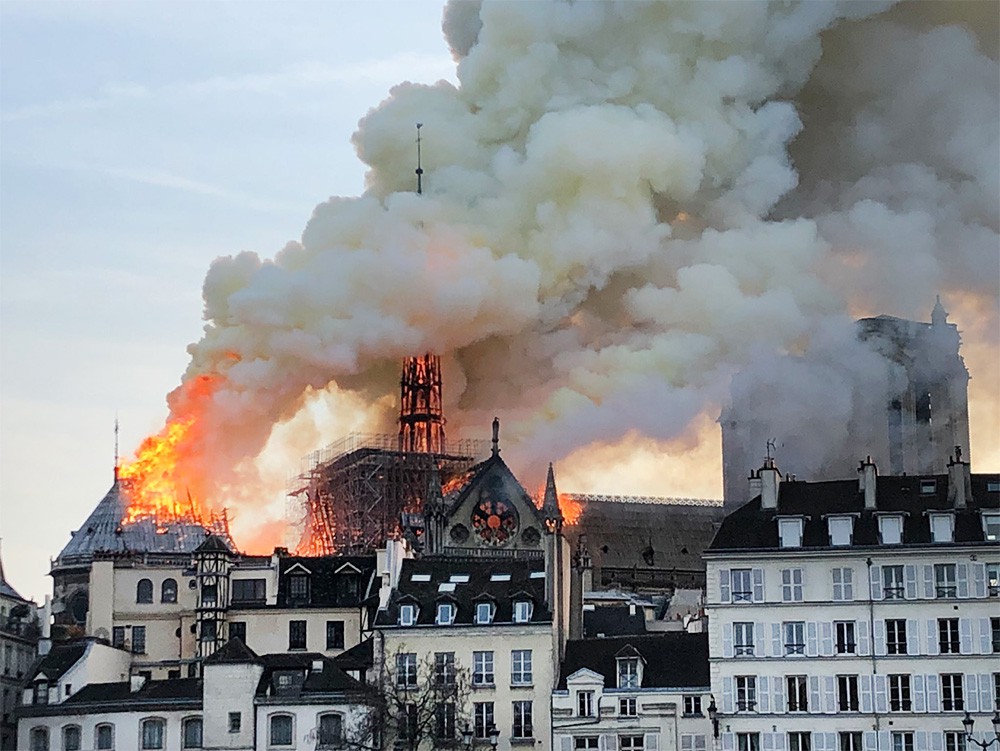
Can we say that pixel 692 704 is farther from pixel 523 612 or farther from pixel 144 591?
pixel 144 591

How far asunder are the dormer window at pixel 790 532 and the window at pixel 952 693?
308 inches

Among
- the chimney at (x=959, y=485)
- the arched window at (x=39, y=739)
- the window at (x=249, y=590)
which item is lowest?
the arched window at (x=39, y=739)

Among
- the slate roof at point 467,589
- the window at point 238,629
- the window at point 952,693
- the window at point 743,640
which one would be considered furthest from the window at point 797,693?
the window at point 238,629

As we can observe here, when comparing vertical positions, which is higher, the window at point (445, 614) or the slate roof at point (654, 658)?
the window at point (445, 614)

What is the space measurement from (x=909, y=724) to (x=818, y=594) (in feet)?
20.7

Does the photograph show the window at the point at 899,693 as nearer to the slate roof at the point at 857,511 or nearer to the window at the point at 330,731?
the slate roof at the point at 857,511

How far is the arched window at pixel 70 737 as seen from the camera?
3708 inches

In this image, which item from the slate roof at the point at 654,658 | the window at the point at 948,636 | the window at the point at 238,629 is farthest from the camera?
the window at the point at 238,629

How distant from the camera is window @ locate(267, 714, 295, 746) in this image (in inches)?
3625

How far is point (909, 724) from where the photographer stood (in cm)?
8631

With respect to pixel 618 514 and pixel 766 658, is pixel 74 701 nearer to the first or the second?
pixel 766 658

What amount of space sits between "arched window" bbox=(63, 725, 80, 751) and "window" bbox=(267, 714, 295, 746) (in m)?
8.54

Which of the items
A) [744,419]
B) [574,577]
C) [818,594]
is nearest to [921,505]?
[818,594]

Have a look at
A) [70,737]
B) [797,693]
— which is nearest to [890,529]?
[797,693]
